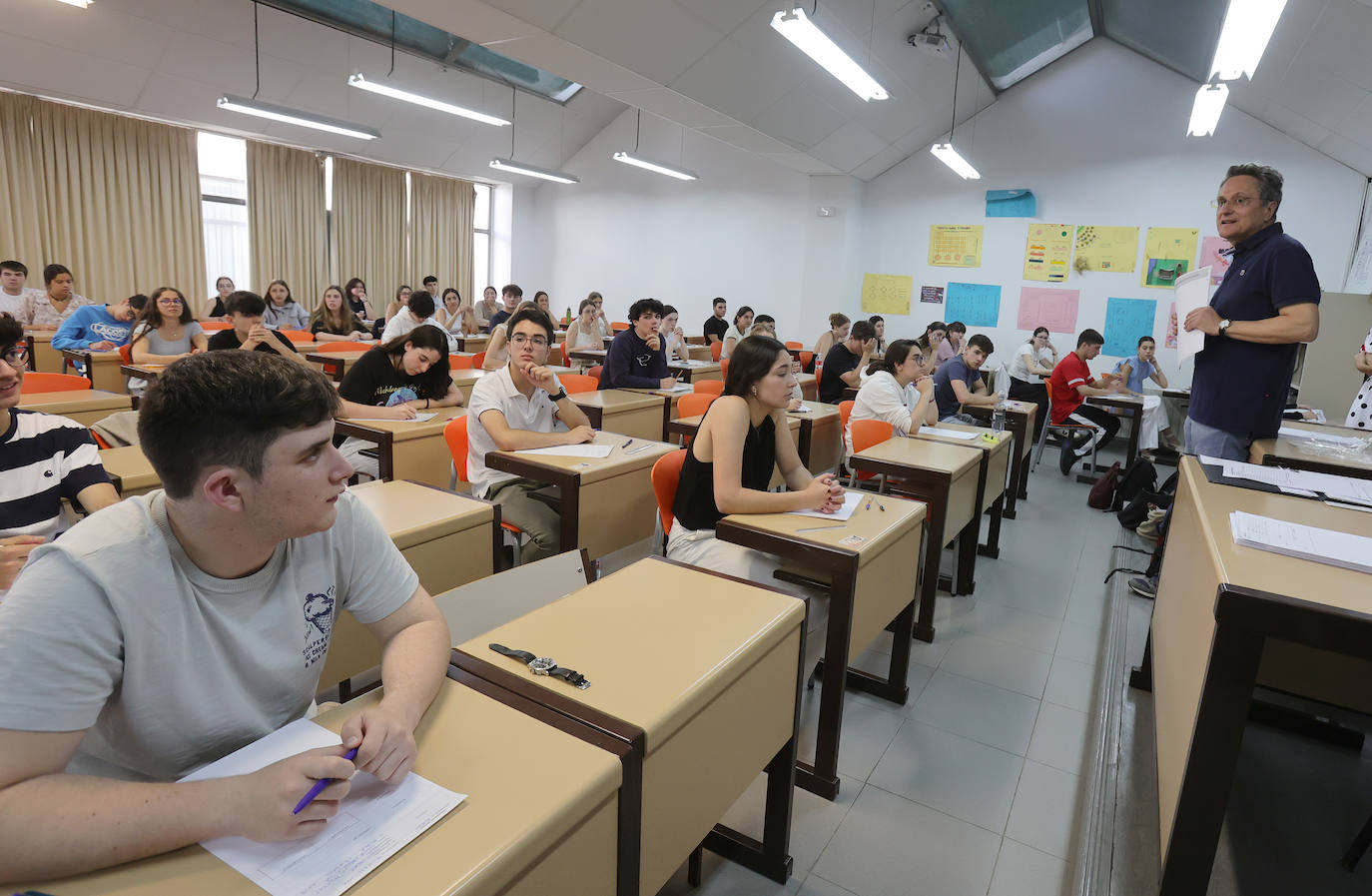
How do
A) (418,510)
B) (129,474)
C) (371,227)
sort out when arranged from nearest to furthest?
(418,510) < (129,474) < (371,227)

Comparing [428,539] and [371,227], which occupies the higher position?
[371,227]

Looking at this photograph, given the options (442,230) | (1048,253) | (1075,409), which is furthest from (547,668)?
(442,230)

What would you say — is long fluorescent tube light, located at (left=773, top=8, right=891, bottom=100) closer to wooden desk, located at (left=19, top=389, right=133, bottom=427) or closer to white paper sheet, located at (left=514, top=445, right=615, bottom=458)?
white paper sheet, located at (left=514, top=445, right=615, bottom=458)

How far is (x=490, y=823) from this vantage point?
802mm

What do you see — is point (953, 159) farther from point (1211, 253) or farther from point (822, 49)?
point (822, 49)

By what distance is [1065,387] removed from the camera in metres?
6.38

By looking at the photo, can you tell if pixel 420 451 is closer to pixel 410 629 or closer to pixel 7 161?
pixel 410 629

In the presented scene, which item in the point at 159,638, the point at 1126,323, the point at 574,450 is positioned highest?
the point at 1126,323

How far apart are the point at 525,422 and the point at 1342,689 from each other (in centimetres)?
269

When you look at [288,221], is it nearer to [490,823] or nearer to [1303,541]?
[490,823]

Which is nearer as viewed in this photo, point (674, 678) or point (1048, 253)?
point (674, 678)

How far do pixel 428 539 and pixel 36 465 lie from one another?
0.87 m

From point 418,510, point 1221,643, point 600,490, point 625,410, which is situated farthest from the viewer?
point 625,410

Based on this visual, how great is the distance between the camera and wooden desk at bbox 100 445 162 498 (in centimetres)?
206
